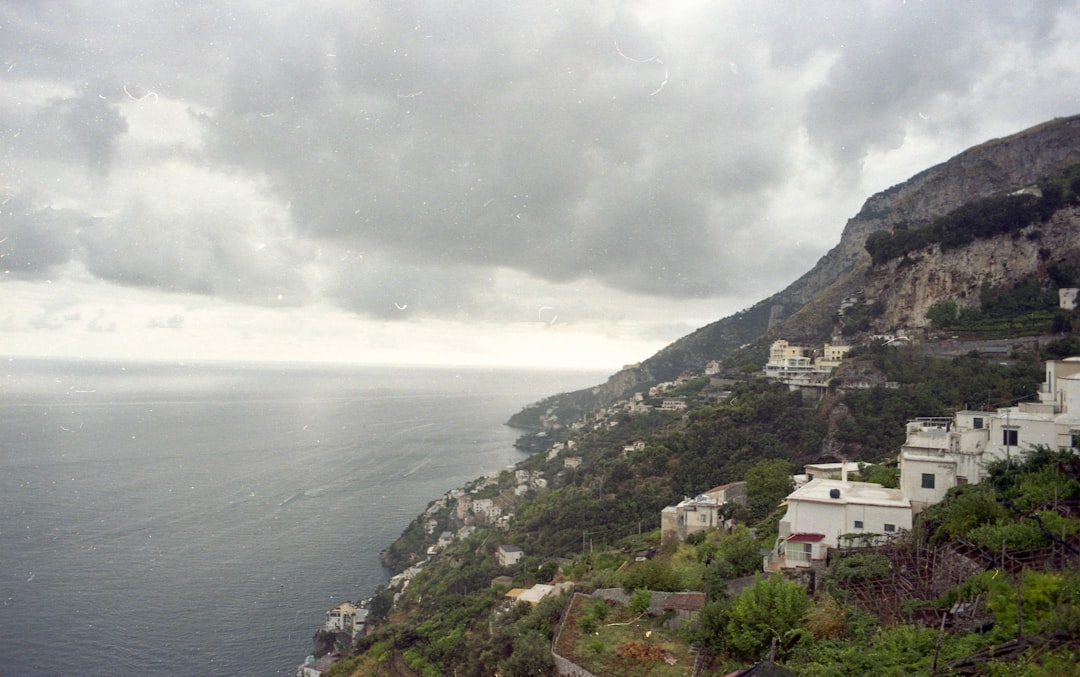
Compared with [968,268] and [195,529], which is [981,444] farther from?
[195,529]

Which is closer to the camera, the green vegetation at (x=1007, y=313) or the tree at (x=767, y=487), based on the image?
the tree at (x=767, y=487)

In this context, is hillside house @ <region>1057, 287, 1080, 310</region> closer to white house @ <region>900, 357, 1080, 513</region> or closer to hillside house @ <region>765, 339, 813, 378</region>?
hillside house @ <region>765, 339, 813, 378</region>

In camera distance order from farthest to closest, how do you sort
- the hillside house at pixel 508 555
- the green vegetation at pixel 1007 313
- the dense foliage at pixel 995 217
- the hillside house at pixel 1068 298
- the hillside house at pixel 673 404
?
the hillside house at pixel 673 404, the dense foliage at pixel 995 217, the hillside house at pixel 1068 298, the green vegetation at pixel 1007 313, the hillside house at pixel 508 555

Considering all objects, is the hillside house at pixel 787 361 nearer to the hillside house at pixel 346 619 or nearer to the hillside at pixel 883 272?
the hillside at pixel 883 272

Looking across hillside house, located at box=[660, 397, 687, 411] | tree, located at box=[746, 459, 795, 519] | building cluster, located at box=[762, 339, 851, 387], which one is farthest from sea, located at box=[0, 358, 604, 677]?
building cluster, located at box=[762, 339, 851, 387]

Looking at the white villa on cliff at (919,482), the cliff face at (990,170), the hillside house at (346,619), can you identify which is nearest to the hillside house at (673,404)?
the cliff face at (990,170)

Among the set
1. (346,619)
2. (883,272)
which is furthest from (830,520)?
(883,272)
